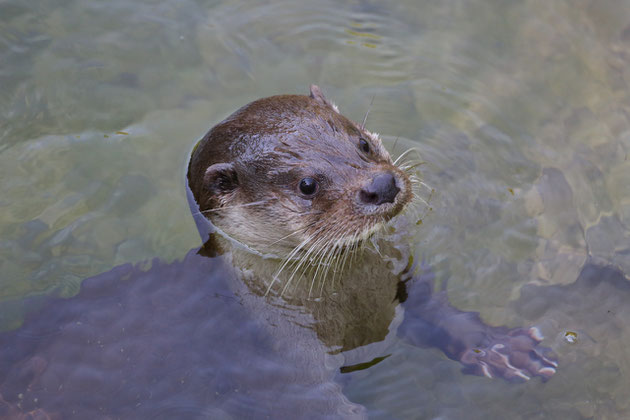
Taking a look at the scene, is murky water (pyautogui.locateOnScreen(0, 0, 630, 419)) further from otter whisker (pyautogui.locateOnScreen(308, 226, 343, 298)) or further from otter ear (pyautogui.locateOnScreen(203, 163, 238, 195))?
otter ear (pyautogui.locateOnScreen(203, 163, 238, 195))

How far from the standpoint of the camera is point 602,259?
12.8ft

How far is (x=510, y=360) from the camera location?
11.7 feet

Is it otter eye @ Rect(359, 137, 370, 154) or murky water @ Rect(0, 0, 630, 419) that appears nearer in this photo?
otter eye @ Rect(359, 137, 370, 154)

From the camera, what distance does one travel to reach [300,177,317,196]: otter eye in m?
3.19

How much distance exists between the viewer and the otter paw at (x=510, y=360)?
3533mm

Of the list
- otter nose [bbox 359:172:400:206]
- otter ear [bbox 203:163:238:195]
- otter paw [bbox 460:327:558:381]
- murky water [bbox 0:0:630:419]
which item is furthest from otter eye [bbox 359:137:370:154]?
otter paw [bbox 460:327:558:381]

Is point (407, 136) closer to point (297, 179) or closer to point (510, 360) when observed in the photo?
point (297, 179)

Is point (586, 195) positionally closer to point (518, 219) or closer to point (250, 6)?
point (518, 219)

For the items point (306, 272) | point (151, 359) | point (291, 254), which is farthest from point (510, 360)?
point (151, 359)

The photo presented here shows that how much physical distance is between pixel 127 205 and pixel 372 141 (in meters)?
1.83

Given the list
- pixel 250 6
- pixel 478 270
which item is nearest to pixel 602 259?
pixel 478 270

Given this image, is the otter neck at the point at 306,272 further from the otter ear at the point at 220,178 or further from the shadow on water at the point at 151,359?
the otter ear at the point at 220,178

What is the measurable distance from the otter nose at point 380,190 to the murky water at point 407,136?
1049 mm

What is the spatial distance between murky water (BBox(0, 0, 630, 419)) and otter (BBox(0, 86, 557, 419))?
0.21 m
